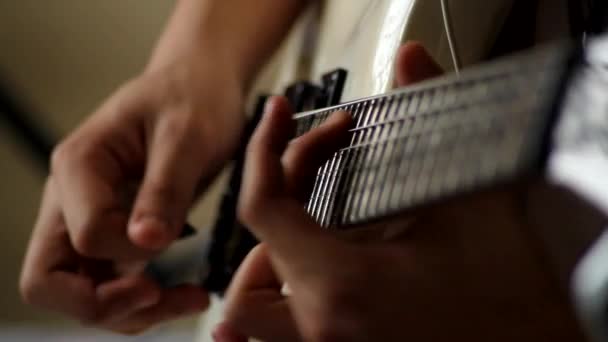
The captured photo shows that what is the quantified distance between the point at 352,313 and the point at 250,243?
228 mm

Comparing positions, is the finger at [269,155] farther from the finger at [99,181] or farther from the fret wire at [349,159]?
the finger at [99,181]

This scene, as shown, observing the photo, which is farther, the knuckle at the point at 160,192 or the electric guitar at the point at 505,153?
the knuckle at the point at 160,192

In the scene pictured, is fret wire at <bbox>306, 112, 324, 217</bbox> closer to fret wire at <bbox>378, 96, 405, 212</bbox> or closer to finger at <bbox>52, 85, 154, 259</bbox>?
fret wire at <bbox>378, 96, 405, 212</bbox>

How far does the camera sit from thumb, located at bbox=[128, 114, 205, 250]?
37 centimetres

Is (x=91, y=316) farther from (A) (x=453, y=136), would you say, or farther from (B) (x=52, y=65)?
(B) (x=52, y=65)

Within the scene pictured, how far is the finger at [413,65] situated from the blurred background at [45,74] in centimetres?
82

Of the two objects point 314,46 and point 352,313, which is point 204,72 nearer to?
point 314,46

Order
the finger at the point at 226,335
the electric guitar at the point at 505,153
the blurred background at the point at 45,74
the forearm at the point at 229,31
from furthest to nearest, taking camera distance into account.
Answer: the blurred background at the point at 45,74 < the forearm at the point at 229,31 < the finger at the point at 226,335 < the electric guitar at the point at 505,153

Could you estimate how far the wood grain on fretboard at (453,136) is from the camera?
16 cm

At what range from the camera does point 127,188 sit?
0.45 metres

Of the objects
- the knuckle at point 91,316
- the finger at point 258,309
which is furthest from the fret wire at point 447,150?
the knuckle at point 91,316

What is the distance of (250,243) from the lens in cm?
42

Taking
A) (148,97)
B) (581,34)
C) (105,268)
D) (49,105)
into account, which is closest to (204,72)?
(148,97)

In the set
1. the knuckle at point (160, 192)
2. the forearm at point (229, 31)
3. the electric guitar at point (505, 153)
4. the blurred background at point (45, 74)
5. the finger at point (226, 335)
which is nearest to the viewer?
the electric guitar at point (505, 153)
